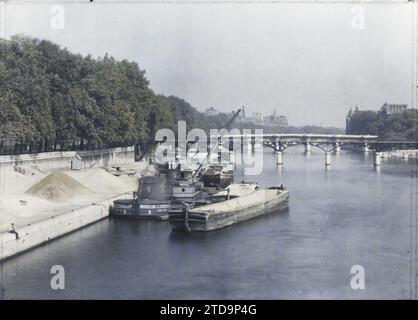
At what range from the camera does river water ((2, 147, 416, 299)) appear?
27.7 metres

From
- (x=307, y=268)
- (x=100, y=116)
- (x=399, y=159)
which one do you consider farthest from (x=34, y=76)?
(x=399, y=159)

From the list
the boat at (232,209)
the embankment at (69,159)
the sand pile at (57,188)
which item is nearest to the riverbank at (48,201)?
the sand pile at (57,188)

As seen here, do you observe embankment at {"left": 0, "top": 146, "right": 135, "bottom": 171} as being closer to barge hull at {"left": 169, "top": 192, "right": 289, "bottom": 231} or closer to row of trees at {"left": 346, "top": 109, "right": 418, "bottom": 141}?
barge hull at {"left": 169, "top": 192, "right": 289, "bottom": 231}

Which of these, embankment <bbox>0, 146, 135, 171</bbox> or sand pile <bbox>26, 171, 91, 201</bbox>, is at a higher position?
embankment <bbox>0, 146, 135, 171</bbox>

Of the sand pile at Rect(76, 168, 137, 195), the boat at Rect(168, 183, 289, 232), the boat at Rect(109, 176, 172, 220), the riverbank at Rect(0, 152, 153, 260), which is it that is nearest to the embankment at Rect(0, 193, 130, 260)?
the riverbank at Rect(0, 152, 153, 260)

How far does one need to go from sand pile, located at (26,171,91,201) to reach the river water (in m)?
4.68

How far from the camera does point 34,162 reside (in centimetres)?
5584

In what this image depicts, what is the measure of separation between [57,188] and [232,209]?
41.5ft

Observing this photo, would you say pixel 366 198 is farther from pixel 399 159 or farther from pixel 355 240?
pixel 399 159

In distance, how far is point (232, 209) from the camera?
4497cm

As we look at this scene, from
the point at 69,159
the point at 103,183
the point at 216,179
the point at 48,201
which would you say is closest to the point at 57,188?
the point at 48,201

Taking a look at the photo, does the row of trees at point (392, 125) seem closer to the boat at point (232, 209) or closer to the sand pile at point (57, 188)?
the boat at point (232, 209)
